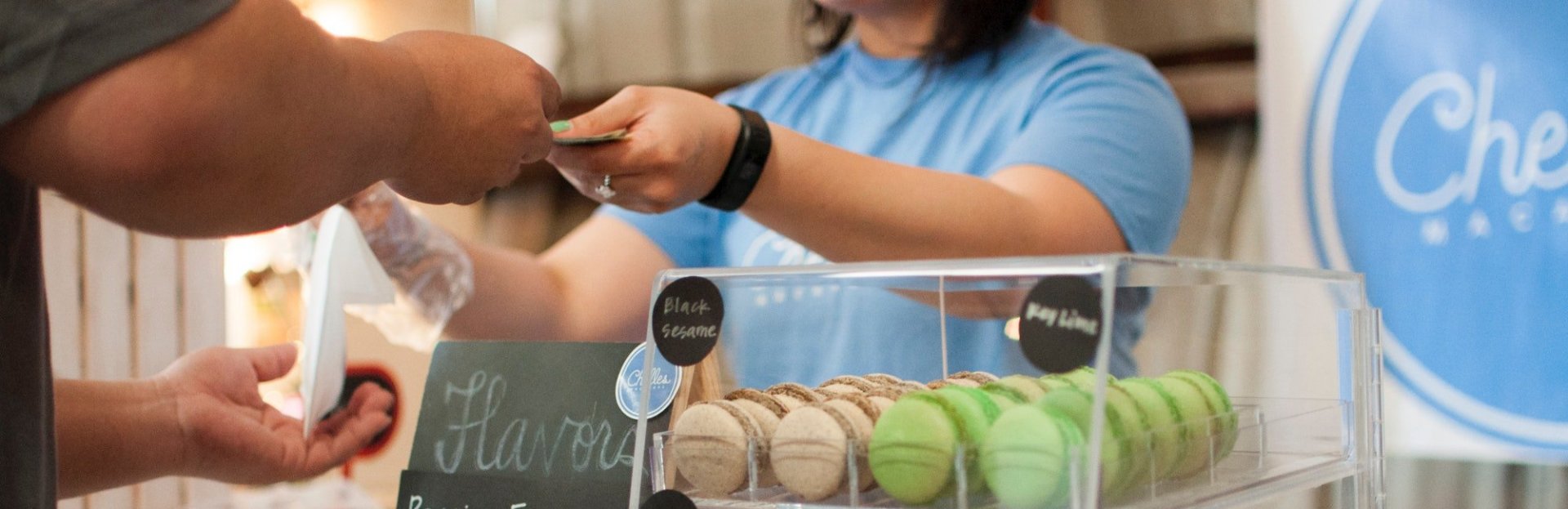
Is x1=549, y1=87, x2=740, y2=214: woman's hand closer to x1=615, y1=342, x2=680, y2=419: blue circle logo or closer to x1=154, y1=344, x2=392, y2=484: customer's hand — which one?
x1=615, y1=342, x2=680, y2=419: blue circle logo

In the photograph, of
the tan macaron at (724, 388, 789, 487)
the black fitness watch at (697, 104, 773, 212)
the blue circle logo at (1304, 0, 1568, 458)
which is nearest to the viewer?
the tan macaron at (724, 388, 789, 487)

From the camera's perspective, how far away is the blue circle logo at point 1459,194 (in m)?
1.42

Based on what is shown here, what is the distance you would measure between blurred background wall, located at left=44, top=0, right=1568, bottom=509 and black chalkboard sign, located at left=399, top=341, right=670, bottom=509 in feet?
1.12

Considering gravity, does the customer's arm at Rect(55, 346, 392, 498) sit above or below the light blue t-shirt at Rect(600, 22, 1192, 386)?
below

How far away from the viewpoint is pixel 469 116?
2.19 feet

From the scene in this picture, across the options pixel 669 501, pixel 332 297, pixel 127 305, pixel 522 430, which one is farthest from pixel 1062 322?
pixel 127 305

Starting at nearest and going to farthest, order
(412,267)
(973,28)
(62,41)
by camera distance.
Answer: (62,41), (412,267), (973,28)

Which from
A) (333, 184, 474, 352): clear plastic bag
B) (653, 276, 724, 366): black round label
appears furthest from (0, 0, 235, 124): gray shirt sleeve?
(333, 184, 474, 352): clear plastic bag

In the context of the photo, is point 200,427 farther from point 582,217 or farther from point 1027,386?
point 582,217

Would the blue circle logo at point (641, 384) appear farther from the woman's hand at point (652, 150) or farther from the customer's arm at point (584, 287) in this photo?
the customer's arm at point (584, 287)

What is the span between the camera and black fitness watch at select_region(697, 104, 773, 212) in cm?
108

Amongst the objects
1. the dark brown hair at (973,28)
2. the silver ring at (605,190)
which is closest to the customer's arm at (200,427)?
the silver ring at (605,190)

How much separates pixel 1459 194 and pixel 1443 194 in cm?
2

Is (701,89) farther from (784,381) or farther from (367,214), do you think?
(784,381)
